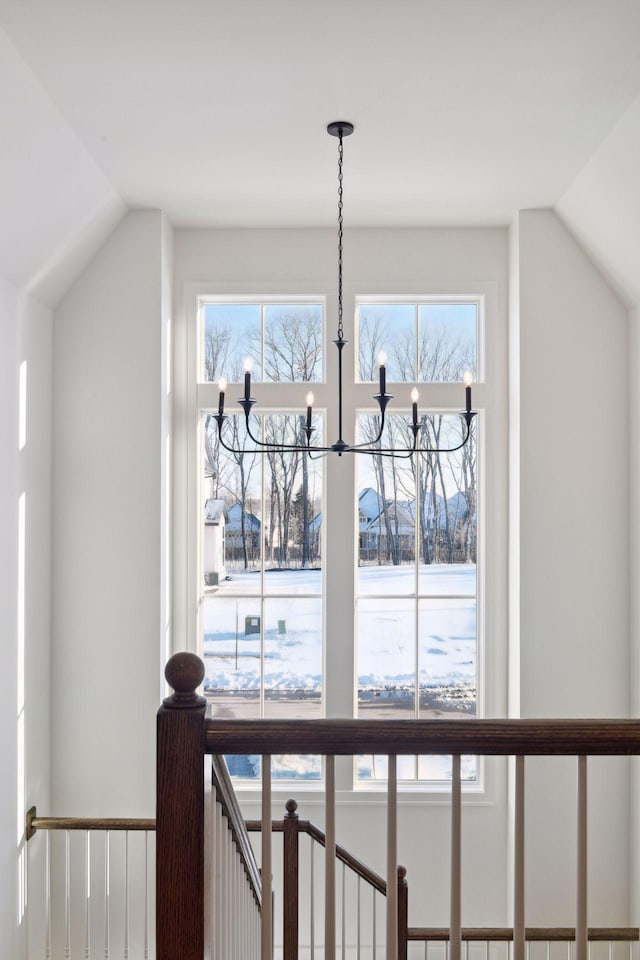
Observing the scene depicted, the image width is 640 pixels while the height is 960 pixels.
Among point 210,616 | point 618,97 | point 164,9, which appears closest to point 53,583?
point 210,616

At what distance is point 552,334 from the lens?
352 centimetres

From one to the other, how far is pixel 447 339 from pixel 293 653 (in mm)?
1770

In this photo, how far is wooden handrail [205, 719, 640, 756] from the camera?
1.11 metres

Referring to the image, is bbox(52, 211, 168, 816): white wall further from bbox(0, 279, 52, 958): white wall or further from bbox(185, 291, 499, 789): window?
bbox(185, 291, 499, 789): window

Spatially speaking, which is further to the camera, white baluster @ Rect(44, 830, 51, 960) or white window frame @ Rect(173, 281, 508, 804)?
white window frame @ Rect(173, 281, 508, 804)

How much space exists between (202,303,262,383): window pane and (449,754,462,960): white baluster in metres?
2.95

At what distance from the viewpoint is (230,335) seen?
12.6ft

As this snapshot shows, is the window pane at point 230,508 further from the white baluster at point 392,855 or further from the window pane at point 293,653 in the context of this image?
the white baluster at point 392,855

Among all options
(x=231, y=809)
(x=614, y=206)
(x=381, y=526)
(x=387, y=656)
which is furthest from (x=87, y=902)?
(x=614, y=206)

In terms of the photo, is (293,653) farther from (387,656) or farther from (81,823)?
(81,823)

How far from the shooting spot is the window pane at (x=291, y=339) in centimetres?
383

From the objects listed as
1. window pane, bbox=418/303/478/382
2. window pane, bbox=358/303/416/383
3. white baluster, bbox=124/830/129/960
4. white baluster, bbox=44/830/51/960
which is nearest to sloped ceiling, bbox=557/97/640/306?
window pane, bbox=418/303/478/382

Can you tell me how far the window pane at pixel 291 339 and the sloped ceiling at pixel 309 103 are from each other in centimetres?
52

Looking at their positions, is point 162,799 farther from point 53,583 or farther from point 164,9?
point 53,583
